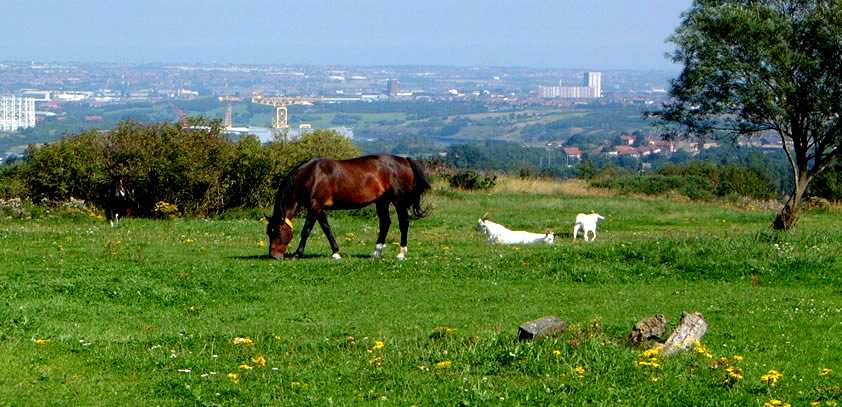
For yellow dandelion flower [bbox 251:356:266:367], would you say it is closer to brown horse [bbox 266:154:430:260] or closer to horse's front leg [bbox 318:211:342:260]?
brown horse [bbox 266:154:430:260]

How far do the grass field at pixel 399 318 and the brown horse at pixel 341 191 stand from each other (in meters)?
0.63

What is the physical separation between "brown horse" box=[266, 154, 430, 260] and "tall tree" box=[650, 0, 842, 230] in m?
10.5

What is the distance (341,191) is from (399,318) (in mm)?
6578

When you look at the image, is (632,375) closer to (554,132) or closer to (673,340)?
(673,340)

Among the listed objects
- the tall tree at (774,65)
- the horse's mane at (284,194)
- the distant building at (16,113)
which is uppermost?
the tall tree at (774,65)

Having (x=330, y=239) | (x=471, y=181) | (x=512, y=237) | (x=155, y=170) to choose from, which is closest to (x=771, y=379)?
(x=330, y=239)

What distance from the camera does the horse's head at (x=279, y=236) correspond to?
1858 centimetres

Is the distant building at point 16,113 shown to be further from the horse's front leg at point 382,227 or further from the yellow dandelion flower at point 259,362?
the yellow dandelion flower at point 259,362

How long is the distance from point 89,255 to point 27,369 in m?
9.41

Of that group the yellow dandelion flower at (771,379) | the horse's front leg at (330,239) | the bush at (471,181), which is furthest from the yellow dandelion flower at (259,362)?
the bush at (471,181)

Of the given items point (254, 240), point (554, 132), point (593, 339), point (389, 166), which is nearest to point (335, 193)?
point (389, 166)

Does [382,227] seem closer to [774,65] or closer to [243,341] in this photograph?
[243,341]

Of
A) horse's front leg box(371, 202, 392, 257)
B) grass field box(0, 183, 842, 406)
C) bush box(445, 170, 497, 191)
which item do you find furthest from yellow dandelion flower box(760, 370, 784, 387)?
bush box(445, 170, 497, 191)

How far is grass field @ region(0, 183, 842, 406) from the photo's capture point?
8742 mm
